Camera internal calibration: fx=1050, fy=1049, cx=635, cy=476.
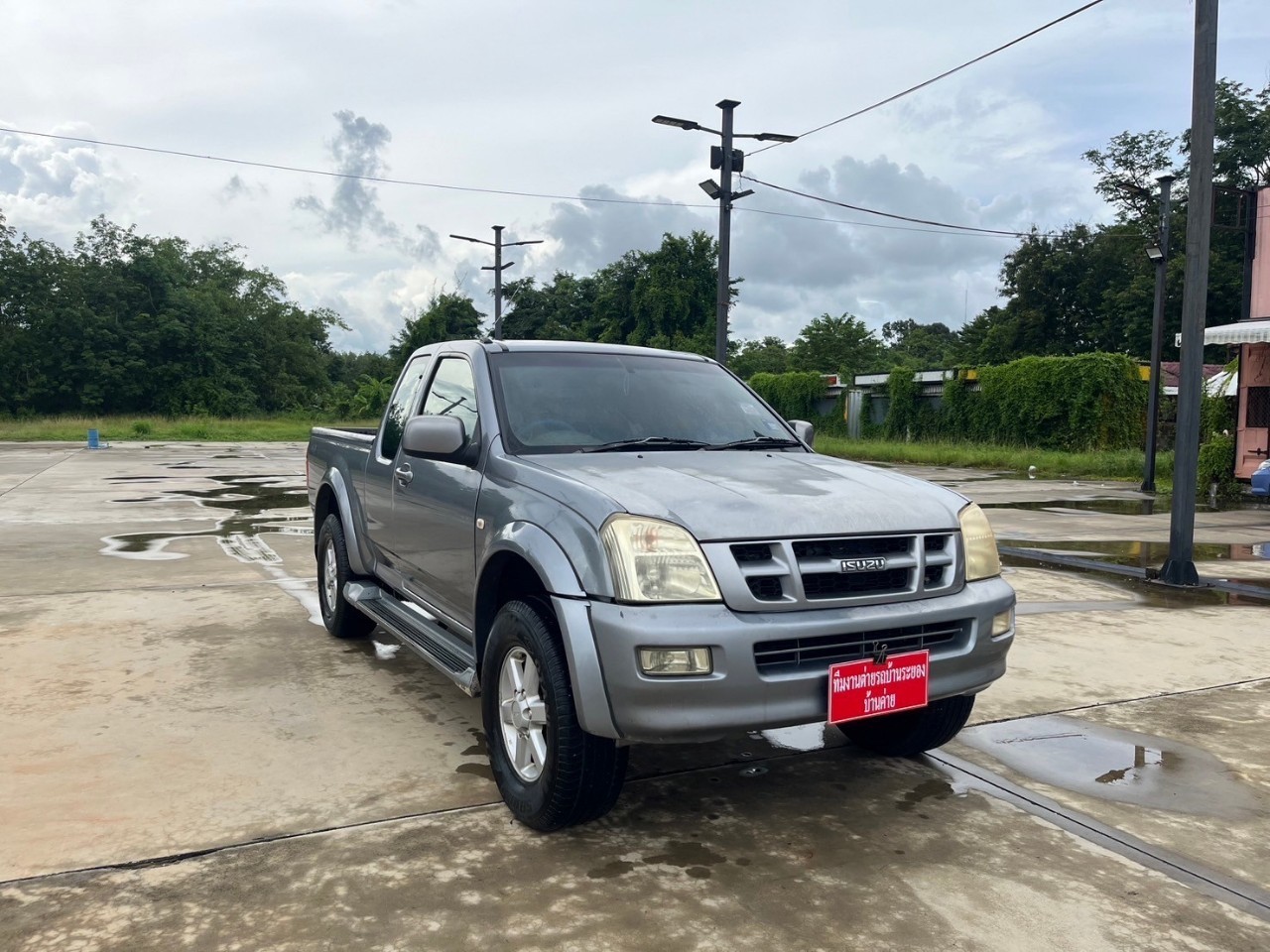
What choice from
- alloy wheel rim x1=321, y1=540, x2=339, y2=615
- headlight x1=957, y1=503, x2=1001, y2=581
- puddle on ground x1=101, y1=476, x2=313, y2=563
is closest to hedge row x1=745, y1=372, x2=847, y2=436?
puddle on ground x1=101, y1=476, x2=313, y2=563

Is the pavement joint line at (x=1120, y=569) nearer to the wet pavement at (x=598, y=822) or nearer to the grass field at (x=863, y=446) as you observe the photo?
the wet pavement at (x=598, y=822)

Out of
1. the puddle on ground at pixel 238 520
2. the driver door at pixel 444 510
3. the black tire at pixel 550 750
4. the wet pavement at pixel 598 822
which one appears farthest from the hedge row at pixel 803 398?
the black tire at pixel 550 750

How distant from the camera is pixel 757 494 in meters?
3.58

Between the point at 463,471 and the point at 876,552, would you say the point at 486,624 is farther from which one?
the point at 876,552

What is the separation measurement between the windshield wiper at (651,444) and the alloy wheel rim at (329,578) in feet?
8.50

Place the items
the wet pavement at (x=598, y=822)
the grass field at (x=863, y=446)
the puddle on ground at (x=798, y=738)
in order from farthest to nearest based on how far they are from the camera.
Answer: the grass field at (x=863, y=446) < the puddle on ground at (x=798, y=738) < the wet pavement at (x=598, y=822)

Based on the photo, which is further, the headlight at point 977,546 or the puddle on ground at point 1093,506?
the puddle on ground at point 1093,506

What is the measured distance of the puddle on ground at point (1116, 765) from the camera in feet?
12.9

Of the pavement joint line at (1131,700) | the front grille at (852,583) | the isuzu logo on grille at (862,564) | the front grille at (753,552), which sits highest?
the front grille at (753,552)

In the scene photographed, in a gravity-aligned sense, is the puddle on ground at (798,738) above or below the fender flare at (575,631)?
below

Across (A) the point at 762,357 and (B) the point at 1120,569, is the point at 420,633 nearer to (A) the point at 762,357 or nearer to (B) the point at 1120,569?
(B) the point at 1120,569

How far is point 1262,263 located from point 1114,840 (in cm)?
1700

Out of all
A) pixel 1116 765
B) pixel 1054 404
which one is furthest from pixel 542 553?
pixel 1054 404

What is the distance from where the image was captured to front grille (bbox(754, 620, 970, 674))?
3.27 metres
